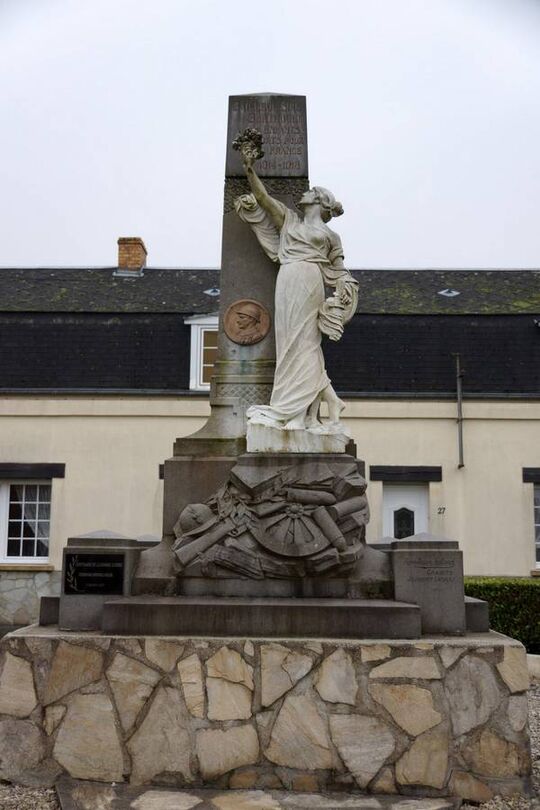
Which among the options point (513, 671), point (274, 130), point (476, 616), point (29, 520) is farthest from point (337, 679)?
point (29, 520)

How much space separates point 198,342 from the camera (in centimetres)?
1540

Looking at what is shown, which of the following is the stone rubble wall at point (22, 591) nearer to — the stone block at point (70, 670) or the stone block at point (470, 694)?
the stone block at point (70, 670)

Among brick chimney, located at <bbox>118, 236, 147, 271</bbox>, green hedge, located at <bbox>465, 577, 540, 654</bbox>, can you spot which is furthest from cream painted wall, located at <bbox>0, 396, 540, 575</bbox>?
brick chimney, located at <bbox>118, 236, 147, 271</bbox>

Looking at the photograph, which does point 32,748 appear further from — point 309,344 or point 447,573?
point 309,344

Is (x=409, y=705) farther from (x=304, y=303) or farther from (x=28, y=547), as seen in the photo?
(x=28, y=547)

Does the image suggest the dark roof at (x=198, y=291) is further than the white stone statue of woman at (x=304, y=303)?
Yes

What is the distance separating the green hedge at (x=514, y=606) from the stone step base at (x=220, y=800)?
21.9 ft

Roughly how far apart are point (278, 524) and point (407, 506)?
9.87 meters

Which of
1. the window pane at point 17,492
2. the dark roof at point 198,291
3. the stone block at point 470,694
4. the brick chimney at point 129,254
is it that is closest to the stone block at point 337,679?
the stone block at point 470,694

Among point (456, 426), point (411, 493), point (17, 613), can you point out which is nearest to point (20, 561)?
point (17, 613)

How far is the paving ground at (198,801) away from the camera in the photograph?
436 centimetres

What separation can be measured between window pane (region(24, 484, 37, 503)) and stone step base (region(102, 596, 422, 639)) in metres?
10.7

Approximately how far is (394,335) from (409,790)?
11.6m

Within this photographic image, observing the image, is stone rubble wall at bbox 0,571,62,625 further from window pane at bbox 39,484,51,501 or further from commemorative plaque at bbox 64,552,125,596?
commemorative plaque at bbox 64,552,125,596
